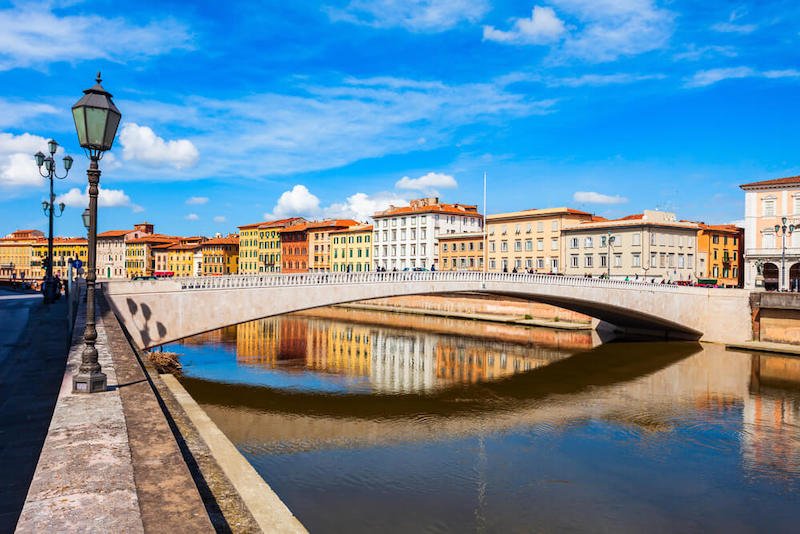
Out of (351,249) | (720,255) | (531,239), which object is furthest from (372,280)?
(351,249)

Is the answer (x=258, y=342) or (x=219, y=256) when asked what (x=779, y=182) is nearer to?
(x=258, y=342)

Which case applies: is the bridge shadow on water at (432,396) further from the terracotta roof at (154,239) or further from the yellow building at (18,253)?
the yellow building at (18,253)

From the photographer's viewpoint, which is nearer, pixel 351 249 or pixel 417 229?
pixel 417 229

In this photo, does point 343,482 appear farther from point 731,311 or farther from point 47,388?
point 731,311

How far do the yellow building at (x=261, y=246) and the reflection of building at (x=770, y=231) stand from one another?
235 feet

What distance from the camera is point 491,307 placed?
5453cm

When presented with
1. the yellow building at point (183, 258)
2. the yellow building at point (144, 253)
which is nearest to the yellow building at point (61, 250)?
the yellow building at point (144, 253)

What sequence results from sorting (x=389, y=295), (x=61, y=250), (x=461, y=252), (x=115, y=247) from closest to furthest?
(x=389, y=295)
(x=461, y=252)
(x=115, y=247)
(x=61, y=250)

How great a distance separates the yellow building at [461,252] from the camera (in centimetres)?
7056

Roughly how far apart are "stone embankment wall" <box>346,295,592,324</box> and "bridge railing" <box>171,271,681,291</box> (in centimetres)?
1144

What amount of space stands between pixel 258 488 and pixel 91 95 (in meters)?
7.31

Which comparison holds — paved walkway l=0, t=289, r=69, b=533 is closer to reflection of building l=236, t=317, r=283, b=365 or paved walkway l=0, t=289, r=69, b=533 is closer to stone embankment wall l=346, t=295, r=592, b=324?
reflection of building l=236, t=317, r=283, b=365

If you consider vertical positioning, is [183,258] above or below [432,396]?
→ above

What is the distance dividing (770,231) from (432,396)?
39.5 metres
